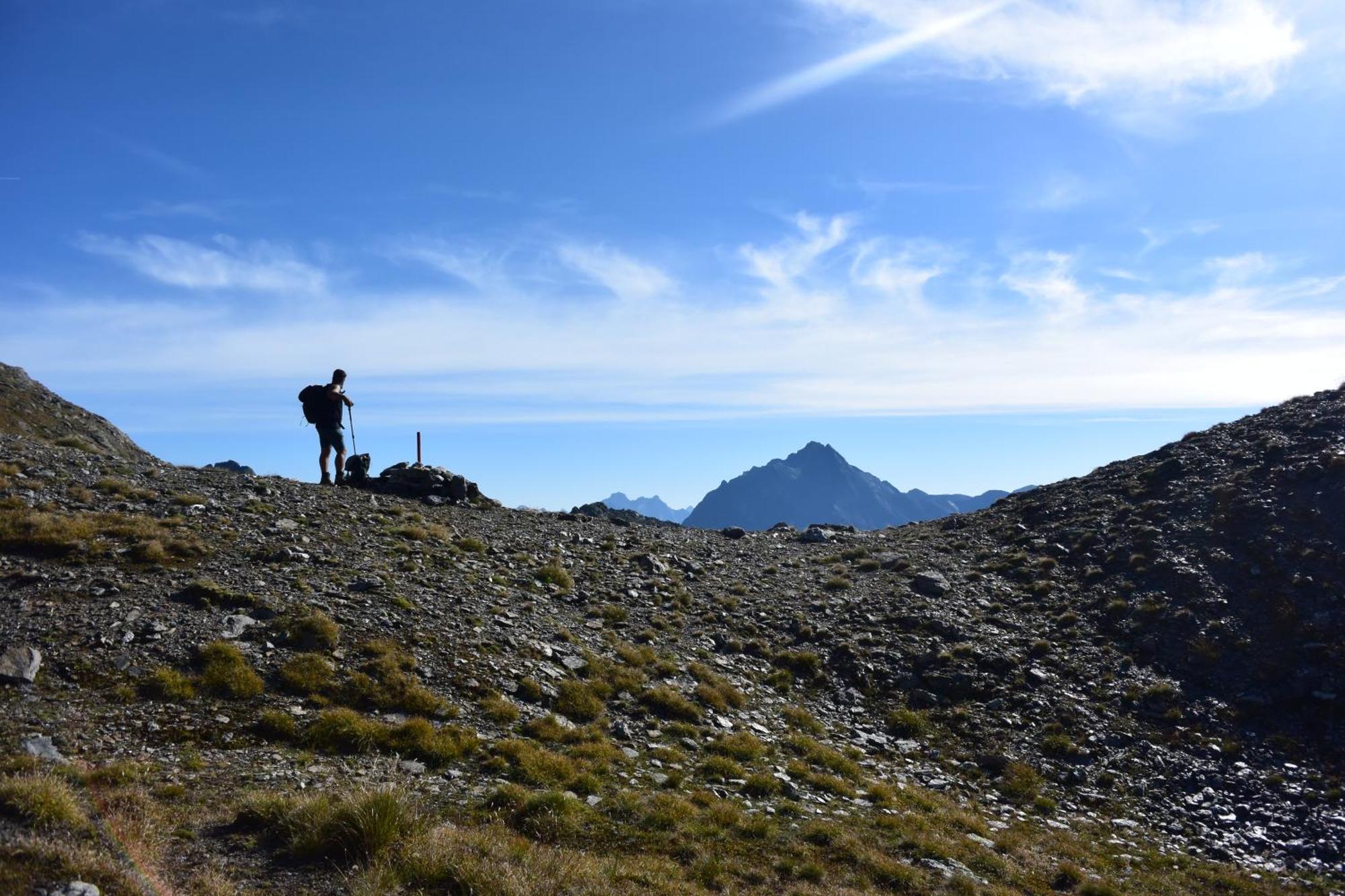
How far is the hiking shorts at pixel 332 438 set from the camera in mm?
29094

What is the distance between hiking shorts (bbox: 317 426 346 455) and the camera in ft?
95.5

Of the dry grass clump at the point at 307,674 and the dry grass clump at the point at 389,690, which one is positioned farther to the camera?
the dry grass clump at the point at 389,690

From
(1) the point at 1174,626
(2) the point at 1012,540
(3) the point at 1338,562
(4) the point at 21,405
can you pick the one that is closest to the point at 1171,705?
(1) the point at 1174,626

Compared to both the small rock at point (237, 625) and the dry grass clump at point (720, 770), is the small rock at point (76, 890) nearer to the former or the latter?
the small rock at point (237, 625)

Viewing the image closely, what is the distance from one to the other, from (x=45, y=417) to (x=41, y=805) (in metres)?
59.8

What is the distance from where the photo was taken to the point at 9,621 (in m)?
13.8

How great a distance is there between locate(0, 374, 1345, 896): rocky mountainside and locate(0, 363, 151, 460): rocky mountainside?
29954 mm

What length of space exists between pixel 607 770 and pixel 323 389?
21.2m

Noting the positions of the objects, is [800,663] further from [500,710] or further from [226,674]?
[226,674]

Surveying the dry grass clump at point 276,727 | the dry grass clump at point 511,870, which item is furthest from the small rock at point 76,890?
the dry grass clump at point 276,727

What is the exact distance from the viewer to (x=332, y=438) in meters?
29.3

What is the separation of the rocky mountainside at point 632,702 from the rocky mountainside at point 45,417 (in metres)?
30.0

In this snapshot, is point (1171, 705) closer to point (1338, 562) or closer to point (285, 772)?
point (1338, 562)

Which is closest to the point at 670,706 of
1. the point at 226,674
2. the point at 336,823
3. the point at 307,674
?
the point at 307,674
